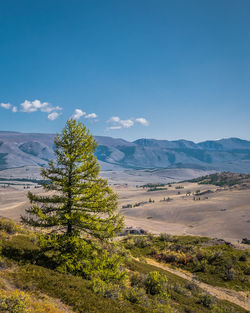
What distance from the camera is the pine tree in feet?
39.3

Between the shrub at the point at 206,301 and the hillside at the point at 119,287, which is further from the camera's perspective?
the shrub at the point at 206,301

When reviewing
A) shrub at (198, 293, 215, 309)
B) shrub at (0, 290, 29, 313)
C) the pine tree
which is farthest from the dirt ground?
shrub at (0, 290, 29, 313)

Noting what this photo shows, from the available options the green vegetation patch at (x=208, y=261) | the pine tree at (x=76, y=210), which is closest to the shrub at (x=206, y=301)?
the green vegetation patch at (x=208, y=261)

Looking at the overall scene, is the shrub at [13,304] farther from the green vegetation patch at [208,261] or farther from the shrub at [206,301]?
the green vegetation patch at [208,261]

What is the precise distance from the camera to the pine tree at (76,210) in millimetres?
11977

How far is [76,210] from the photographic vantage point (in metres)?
13.0

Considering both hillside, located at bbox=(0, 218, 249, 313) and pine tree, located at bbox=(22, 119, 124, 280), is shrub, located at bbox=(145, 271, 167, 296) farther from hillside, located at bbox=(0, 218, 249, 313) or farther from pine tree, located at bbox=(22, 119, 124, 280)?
pine tree, located at bbox=(22, 119, 124, 280)

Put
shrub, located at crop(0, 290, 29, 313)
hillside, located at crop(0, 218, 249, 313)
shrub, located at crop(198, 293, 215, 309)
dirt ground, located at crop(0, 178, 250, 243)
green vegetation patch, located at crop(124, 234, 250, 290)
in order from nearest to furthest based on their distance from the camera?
shrub, located at crop(0, 290, 29, 313) → hillside, located at crop(0, 218, 249, 313) → shrub, located at crop(198, 293, 215, 309) → green vegetation patch, located at crop(124, 234, 250, 290) → dirt ground, located at crop(0, 178, 250, 243)

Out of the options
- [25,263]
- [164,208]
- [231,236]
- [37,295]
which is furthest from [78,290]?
[164,208]

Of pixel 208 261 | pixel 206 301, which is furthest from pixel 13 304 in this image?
pixel 208 261

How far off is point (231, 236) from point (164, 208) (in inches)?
1715

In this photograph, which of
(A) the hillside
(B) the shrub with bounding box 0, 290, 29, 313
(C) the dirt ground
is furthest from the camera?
(C) the dirt ground

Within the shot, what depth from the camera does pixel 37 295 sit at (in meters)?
8.34

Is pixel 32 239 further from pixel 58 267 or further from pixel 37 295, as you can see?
pixel 37 295
